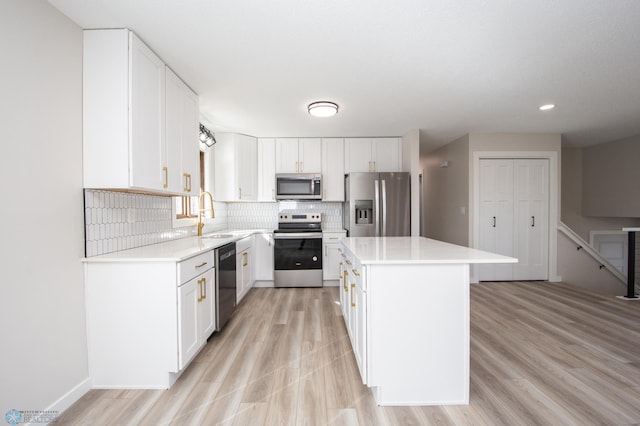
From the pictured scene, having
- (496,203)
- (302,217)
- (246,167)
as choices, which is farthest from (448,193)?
(246,167)

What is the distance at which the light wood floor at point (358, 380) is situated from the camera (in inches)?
60.2

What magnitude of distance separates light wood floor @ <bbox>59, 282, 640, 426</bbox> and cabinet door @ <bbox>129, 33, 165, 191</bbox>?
1.40 m

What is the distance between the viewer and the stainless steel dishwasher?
2486 mm

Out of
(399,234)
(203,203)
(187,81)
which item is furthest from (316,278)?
(187,81)

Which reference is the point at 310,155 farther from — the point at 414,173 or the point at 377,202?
the point at 414,173

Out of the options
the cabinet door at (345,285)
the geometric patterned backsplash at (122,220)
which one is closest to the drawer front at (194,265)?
the geometric patterned backsplash at (122,220)

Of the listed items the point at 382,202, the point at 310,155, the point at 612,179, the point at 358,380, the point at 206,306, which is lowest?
the point at 358,380

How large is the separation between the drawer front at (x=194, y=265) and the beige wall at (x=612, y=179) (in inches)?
260

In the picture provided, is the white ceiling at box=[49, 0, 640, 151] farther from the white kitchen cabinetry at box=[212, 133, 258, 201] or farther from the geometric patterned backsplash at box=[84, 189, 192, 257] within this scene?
the geometric patterned backsplash at box=[84, 189, 192, 257]

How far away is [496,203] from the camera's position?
4309mm

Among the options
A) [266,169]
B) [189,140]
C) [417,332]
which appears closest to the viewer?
[417,332]

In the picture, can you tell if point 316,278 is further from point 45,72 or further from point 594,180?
point 594,180

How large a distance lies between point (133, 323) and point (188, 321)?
0.33 m

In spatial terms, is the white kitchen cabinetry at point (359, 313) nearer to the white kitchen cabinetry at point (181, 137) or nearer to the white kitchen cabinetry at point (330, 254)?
the white kitchen cabinetry at point (181, 137)
